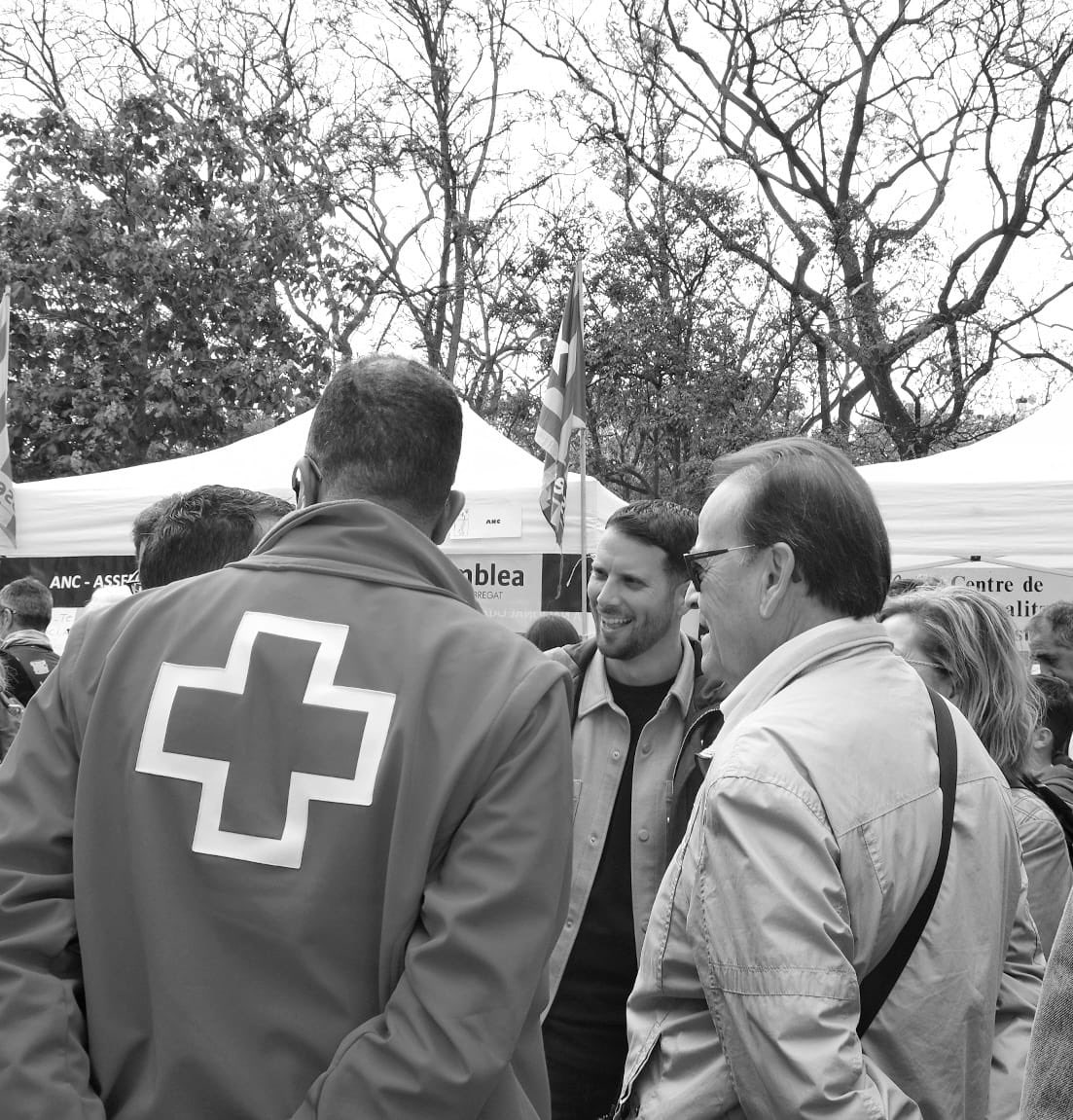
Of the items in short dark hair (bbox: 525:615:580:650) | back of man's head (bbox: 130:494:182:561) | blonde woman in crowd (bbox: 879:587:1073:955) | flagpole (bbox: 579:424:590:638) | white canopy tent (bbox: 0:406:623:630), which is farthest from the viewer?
white canopy tent (bbox: 0:406:623:630)

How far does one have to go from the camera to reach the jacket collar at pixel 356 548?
1.50 meters

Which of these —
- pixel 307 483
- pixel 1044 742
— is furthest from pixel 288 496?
pixel 307 483

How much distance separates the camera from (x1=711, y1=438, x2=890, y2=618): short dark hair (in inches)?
65.5

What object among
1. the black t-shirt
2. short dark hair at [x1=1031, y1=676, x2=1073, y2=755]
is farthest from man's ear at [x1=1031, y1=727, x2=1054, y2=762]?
the black t-shirt

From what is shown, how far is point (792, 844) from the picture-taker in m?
1.40

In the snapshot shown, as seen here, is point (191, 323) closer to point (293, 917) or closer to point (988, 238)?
point (988, 238)

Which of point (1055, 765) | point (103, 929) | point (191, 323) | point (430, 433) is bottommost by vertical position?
point (1055, 765)

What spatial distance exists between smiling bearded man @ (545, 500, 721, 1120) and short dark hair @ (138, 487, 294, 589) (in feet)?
2.88

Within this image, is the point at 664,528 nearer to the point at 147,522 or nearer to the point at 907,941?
the point at 147,522

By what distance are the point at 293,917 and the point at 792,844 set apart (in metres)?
0.56

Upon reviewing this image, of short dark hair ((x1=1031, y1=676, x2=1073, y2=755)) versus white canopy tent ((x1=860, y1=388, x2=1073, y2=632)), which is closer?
short dark hair ((x1=1031, y1=676, x2=1073, y2=755))

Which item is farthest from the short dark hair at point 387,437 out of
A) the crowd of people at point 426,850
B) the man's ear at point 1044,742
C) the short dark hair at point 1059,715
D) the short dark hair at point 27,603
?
the short dark hair at point 27,603

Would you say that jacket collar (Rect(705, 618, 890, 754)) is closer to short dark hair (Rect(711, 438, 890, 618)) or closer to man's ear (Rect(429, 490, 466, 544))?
short dark hair (Rect(711, 438, 890, 618))

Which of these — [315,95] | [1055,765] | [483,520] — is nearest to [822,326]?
[315,95]
